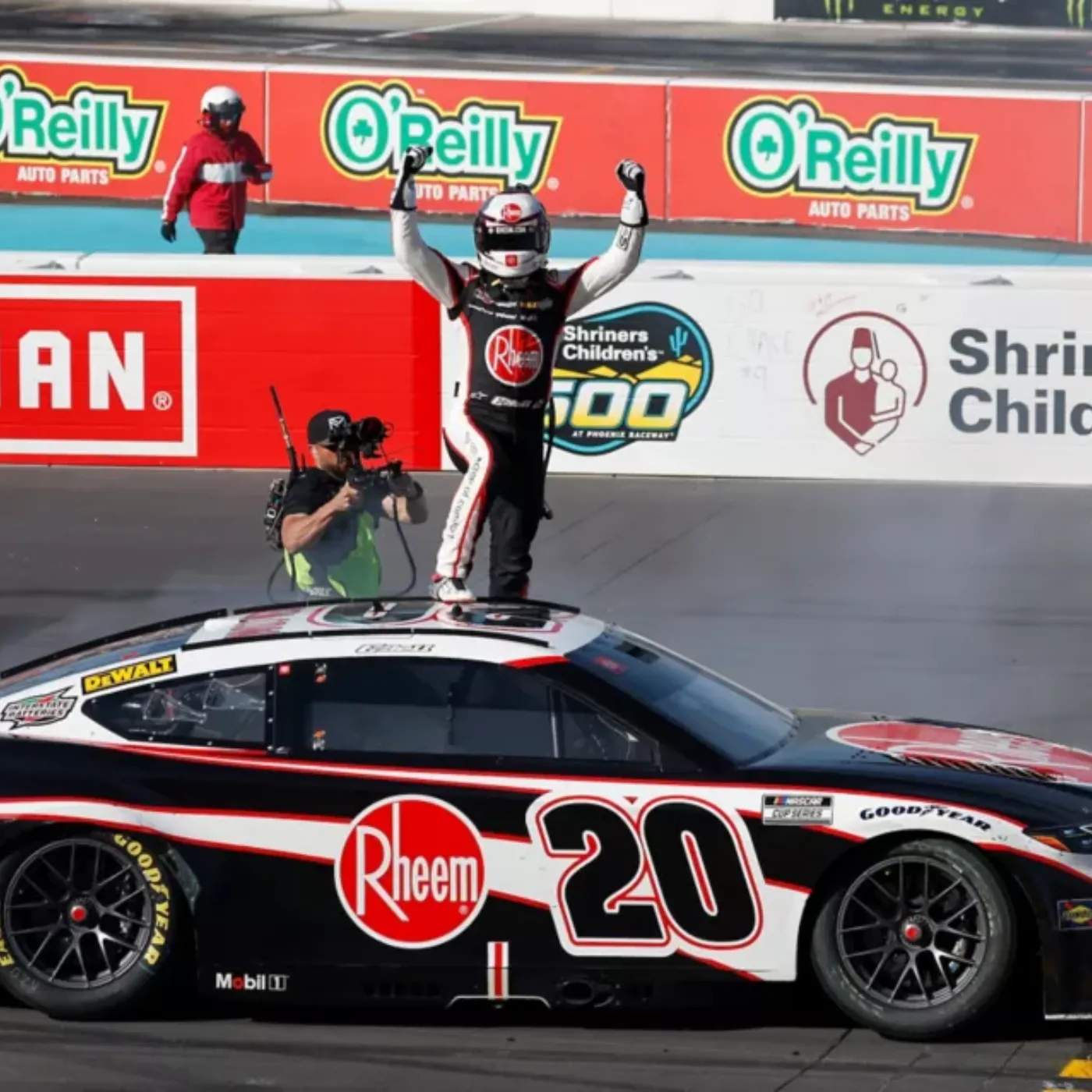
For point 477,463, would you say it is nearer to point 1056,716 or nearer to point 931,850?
point 1056,716

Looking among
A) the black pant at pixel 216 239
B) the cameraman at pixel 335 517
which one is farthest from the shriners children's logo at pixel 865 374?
the black pant at pixel 216 239

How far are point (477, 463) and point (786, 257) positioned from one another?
48.8 feet

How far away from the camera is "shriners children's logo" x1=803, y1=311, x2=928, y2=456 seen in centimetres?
1570

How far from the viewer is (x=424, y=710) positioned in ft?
23.2

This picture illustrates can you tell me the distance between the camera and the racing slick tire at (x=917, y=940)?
→ 6738 millimetres

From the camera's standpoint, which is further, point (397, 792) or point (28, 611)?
point (28, 611)

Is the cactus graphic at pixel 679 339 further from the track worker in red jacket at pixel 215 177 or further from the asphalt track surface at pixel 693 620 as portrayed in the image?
the track worker in red jacket at pixel 215 177

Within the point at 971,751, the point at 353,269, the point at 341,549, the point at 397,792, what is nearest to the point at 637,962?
the point at 397,792

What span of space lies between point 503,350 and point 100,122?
17.3 metres

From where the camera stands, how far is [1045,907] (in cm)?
670

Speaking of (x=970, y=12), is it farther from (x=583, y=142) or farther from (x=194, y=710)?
(x=194, y=710)

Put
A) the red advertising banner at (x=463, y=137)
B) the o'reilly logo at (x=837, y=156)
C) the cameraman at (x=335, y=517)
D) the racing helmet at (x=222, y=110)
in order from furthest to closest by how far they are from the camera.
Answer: the red advertising banner at (x=463, y=137) < the o'reilly logo at (x=837, y=156) < the racing helmet at (x=222, y=110) < the cameraman at (x=335, y=517)

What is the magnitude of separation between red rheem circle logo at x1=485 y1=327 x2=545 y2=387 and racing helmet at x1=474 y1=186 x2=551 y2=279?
24 centimetres

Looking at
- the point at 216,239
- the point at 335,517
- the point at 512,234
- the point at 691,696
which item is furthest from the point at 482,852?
the point at 216,239
